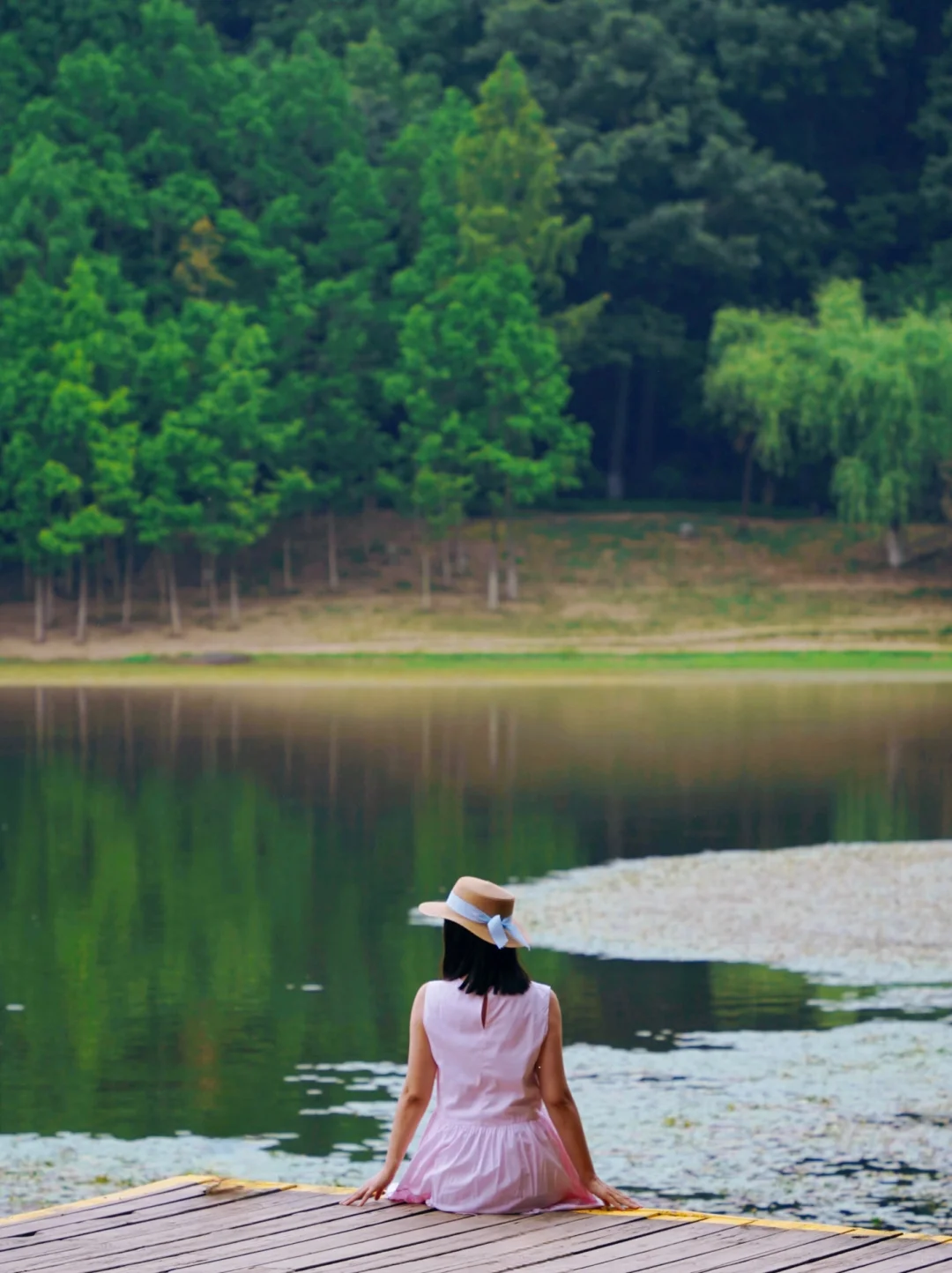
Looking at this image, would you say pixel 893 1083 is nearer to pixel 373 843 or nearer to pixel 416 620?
pixel 373 843

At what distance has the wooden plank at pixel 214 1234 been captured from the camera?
6.70 m

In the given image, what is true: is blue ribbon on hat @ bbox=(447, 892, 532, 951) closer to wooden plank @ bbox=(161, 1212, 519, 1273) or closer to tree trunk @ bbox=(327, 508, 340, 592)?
wooden plank @ bbox=(161, 1212, 519, 1273)

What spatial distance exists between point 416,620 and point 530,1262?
49917mm

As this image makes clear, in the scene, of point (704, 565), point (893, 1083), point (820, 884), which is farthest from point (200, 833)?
point (704, 565)

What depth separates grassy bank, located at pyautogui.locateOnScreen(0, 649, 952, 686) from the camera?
161 ft

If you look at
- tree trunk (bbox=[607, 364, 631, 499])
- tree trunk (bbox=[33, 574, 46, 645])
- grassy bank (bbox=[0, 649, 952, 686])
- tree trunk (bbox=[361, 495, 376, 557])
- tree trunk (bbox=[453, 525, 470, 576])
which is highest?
tree trunk (bbox=[607, 364, 631, 499])

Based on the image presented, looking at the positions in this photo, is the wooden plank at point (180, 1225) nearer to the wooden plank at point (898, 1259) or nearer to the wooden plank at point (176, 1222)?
the wooden plank at point (176, 1222)

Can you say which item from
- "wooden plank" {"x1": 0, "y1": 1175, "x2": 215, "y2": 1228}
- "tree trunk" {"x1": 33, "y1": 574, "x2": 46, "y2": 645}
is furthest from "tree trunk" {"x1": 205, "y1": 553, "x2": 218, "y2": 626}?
"wooden plank" {"x1": 0, "y1": 1175, "x2": 215, "y2": 1228}

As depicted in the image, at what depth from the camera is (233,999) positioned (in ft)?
53.3

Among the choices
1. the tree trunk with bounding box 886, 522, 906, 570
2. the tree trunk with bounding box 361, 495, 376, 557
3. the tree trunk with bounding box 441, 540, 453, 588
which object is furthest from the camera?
the tree trunk with bounding box 361, 495, 376, 557

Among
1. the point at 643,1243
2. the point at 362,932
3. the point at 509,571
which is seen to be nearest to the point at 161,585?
the point at 509,571

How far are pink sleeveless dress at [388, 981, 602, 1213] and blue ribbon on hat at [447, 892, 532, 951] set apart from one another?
0.28 m

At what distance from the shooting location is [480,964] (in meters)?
7.13

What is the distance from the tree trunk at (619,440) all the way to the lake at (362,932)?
1159 inches
